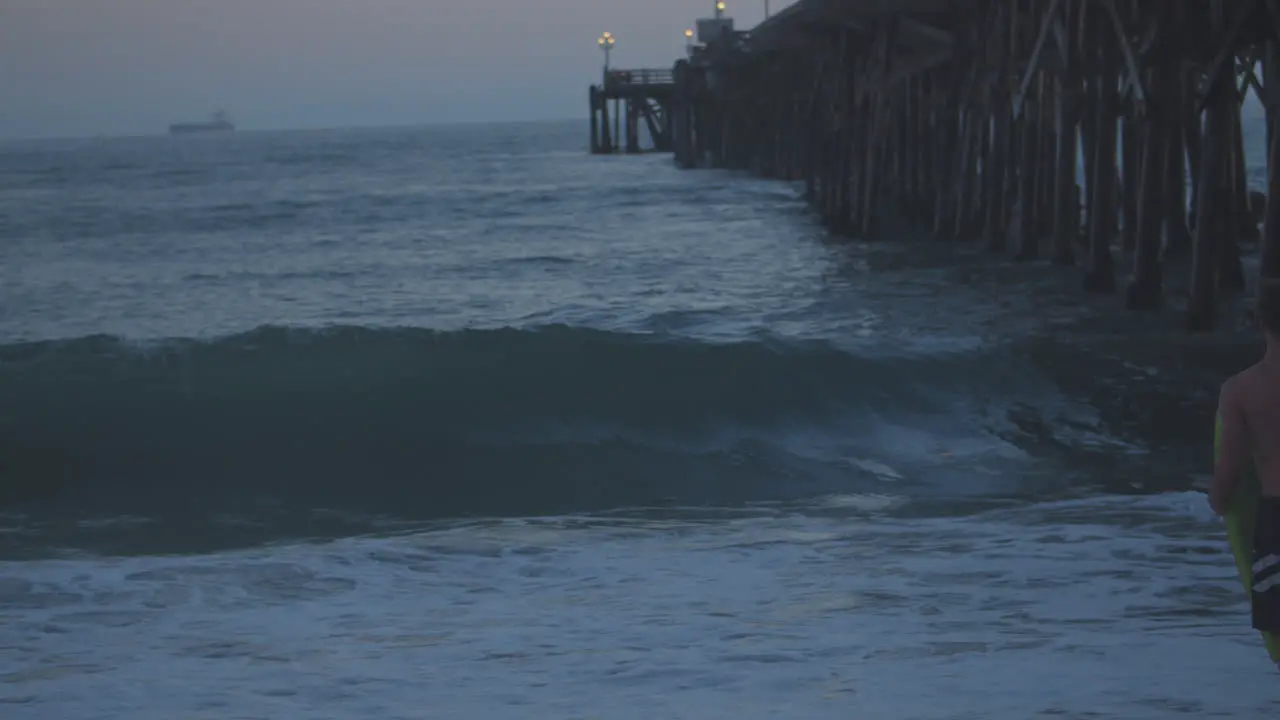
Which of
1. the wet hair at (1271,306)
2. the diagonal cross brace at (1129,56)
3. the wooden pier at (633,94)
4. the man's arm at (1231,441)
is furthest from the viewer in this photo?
the wooden pier at (633,94)

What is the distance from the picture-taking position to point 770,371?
11898mm

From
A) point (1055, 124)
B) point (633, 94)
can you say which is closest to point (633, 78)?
point (633, 94)

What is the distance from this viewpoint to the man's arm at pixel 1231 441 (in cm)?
327

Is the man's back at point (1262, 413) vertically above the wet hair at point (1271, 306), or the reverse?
the wet hair at point (1271, 306)

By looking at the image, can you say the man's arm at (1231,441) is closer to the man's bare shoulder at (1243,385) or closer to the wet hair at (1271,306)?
the man's bare shoulder at (1243,385)

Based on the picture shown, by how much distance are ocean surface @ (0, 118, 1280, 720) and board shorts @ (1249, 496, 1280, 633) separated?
3.30ft

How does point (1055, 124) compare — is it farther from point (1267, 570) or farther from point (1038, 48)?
point (1267, 570)

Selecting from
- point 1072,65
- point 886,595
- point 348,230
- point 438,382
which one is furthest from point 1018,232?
point 348,230

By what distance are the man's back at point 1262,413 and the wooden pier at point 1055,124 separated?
646cm

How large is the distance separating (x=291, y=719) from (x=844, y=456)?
235 inches

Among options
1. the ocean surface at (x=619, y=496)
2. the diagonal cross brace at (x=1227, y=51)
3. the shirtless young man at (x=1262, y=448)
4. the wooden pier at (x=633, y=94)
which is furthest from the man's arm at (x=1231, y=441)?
the wooden pier at (x=633, y=94)

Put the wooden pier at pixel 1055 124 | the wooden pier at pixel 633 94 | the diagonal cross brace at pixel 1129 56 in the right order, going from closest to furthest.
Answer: the wooden pier at pixel 1055 124 < the diagonal cross brace at pixel 1129 56 < the wooden pier at pixel 633 94

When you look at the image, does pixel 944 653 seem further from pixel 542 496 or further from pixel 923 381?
pixel 923 381

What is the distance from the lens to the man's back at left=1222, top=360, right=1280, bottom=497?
3240 mm
